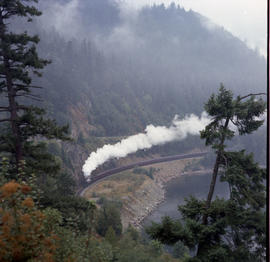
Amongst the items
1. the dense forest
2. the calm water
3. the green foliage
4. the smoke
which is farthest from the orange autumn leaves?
the smoke

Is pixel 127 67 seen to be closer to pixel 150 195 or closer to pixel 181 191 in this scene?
pixel 181 191

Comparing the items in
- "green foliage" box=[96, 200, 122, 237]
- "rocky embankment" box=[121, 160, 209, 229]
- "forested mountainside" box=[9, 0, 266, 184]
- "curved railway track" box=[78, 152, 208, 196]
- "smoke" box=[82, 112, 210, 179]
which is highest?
"forested mountainside" box=[9, 0, 266, 184]

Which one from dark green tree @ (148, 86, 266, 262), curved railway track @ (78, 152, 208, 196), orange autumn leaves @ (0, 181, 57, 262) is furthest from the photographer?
curved railway track @ (78, 152, 208, 196)

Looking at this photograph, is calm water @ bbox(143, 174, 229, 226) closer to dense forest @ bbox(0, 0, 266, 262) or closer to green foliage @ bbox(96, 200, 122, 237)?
dense forest @ bbox(0, 0, 266, 262)

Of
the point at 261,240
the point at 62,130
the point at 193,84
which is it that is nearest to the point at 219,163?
the point at 261,240

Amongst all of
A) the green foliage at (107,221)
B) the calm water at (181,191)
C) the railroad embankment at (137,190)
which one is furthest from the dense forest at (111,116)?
the calm water at (181,191)

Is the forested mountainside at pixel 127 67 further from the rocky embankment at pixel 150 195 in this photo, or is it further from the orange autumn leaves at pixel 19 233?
the orange autumn leaves at pixel 19 233

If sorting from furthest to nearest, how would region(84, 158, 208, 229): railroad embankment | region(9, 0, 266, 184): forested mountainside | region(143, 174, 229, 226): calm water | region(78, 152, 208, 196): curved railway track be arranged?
region(9, 0, 266, 184): forested mountainside → region(78, 152, 208, 196): curved railway track → region(143, 174, 229, 226): calm water → region(84, 158, 208, 229): railroad embankment
